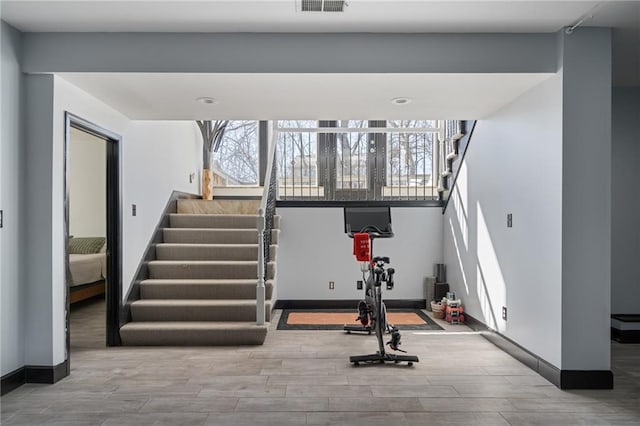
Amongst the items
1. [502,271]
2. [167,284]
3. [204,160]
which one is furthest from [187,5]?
[204,160]

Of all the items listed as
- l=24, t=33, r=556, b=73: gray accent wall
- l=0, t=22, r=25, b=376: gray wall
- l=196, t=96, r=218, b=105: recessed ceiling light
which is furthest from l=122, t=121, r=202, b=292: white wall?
l=24, t=33, r=556, b=73: gray accent wall

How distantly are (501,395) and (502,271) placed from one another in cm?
147

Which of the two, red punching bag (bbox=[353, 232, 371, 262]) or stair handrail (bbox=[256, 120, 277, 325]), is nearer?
red punching bag (bbox=[353, 232, 371, 262])

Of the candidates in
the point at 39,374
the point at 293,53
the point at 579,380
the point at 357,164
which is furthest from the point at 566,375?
the point at 357,164

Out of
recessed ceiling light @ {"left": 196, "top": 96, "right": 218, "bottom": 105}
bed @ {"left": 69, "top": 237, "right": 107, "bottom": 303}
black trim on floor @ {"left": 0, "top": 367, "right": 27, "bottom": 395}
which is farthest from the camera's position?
bed @ {"left": 69, "top": 237, "right": 107, "bottom": 303}

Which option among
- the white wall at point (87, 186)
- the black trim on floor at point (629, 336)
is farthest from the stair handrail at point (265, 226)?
the black trim on floor at point (629, 336)

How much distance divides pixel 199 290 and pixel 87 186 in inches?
147

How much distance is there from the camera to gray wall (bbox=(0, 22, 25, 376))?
3320mm

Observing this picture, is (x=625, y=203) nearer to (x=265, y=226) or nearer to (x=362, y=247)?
(x=362, y=247)

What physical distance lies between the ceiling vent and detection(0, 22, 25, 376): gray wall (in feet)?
7.07

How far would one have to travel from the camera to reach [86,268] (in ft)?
21.9

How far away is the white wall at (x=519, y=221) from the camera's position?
11.5ft

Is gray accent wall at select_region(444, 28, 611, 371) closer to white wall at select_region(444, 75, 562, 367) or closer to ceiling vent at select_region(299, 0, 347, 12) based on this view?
white wall at select_region(444, 75, 562, 367)

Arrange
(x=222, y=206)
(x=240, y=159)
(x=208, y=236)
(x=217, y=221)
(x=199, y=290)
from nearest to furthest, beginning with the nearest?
(x=199, y=290) → (x=208, y=236) → (x=217, y=221) → (x=222, y=206) → (x=240, y=159)
